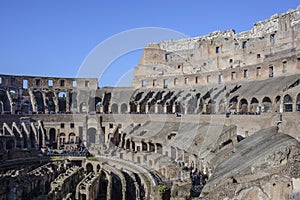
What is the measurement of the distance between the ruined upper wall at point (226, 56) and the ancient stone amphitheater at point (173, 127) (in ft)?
0.45

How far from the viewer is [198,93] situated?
38.4 m

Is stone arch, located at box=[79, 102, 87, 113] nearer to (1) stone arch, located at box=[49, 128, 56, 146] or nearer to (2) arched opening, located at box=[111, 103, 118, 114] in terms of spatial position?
(2) arched opening, located at box=[111, 103, 118, 114]

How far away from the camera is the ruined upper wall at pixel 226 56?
1289 inches

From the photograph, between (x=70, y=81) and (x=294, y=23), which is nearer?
(x=294, y=23)

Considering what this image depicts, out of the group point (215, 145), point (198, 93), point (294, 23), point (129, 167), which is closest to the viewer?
point (215, 145)

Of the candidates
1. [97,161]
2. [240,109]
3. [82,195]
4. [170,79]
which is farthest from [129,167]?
[170,79]

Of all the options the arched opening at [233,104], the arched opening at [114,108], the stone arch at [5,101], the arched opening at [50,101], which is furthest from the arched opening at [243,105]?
the stone arch at [5,101]

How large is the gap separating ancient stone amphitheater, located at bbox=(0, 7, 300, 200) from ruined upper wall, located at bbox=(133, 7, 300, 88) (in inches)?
5.4

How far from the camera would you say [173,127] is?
3359 centimetres

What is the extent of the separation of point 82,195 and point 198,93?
865 inches

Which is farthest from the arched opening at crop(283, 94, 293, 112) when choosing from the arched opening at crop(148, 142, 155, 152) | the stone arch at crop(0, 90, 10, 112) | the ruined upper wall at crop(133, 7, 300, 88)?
the stone arch at crop(0, 90, 10, 112)

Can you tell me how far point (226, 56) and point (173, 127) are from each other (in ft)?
46.8

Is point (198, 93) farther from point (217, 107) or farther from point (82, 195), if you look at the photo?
point (82, 195)

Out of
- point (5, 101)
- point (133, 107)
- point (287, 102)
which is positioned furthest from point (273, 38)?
point (5, 101)
